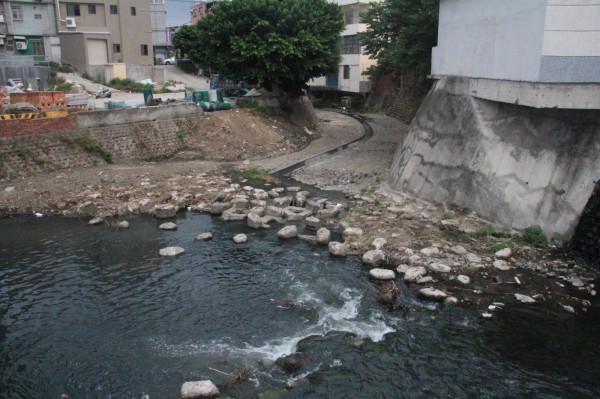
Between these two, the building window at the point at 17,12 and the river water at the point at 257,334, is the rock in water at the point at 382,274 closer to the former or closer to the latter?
the river water at the point at 257,334

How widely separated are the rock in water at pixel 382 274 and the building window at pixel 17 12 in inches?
1595

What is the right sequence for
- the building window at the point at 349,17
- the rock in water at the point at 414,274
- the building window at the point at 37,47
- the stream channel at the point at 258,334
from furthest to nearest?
the building window at the point at 349,17 → the building window at the point at 37,47 → the rock in water at the point at 414,274 → the stream channel at the point at 258,334

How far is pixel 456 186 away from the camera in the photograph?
16078mm

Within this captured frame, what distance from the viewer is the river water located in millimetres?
8453

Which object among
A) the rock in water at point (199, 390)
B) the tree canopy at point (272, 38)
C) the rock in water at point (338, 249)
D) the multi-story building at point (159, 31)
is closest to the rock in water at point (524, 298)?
the rock in water at point (338, 249)

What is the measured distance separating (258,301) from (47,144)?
14406 millimetres

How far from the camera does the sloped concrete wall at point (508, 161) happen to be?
42.9 feet

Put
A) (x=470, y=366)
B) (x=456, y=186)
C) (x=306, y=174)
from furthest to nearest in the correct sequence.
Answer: (x=306, y=174), (x=456, y=186), (x=470, y=366)

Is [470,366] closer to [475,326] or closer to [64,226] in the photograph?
[475,326]

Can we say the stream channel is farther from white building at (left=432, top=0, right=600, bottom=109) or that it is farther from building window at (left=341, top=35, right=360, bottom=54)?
building window at (left=341, top=35, right=360, bottom=54)

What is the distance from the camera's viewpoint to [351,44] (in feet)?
147

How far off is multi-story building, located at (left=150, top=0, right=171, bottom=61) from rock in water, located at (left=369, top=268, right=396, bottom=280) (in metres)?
50.5

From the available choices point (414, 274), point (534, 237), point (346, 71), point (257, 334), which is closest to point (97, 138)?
point (257, 334)

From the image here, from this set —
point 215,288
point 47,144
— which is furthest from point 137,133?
point 215,288
